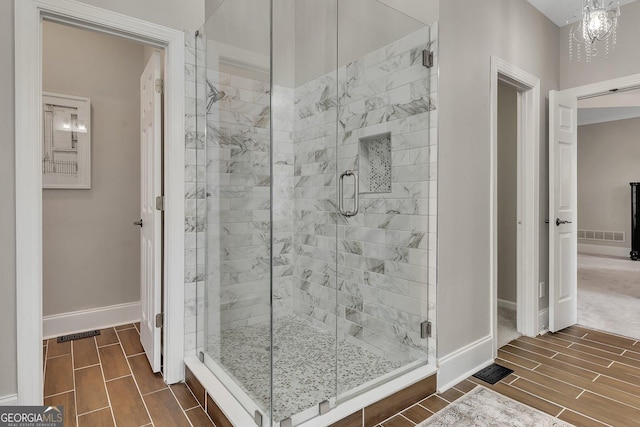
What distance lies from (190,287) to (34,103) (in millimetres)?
1275

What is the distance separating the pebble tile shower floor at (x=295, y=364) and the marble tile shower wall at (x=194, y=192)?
0.28m

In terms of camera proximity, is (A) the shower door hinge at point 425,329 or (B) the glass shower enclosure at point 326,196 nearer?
(B) the glass shower enclosure at point 326,196

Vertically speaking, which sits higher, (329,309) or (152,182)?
(152,182)

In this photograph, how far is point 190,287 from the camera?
2270 mm

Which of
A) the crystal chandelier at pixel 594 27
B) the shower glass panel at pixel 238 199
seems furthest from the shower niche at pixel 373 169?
the crystal chandelier at pixel 594 27

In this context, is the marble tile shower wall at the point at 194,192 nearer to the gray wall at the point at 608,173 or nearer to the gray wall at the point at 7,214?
the gray wall at the point at 7,214

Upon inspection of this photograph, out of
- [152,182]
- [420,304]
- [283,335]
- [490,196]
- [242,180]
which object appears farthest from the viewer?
[490,196]

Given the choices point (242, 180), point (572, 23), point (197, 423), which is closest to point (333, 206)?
point (242, 180)

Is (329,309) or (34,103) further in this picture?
(329,309)

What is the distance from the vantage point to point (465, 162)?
2.37 metres

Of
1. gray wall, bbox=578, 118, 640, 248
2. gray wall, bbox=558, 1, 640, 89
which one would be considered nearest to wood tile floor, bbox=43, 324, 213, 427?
gray wall, bbox=558, 1, 640, 89

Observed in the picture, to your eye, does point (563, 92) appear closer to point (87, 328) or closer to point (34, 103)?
point (34, 103)

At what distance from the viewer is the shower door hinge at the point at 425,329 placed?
2182 millimetres

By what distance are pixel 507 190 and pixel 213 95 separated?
3.19 metres
